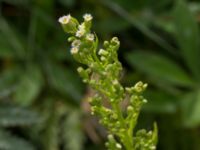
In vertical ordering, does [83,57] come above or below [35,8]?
below

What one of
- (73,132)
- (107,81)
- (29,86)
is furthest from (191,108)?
(107,81)

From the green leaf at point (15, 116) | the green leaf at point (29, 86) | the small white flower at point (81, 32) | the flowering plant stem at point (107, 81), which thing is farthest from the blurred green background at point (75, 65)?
the small white flower at point (81, 32)

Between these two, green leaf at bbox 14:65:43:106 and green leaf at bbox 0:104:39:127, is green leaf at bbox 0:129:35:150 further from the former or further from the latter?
green leaf at bbox 14:65:43:106

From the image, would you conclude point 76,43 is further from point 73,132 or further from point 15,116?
point 73,132

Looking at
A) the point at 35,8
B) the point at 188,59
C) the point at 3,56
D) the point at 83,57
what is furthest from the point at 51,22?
the point at 83,57

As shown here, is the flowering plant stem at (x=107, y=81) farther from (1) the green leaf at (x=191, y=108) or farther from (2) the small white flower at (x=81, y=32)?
(1) the green leaf at (x=191, y=108)

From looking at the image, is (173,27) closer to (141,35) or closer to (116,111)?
(141,35)
